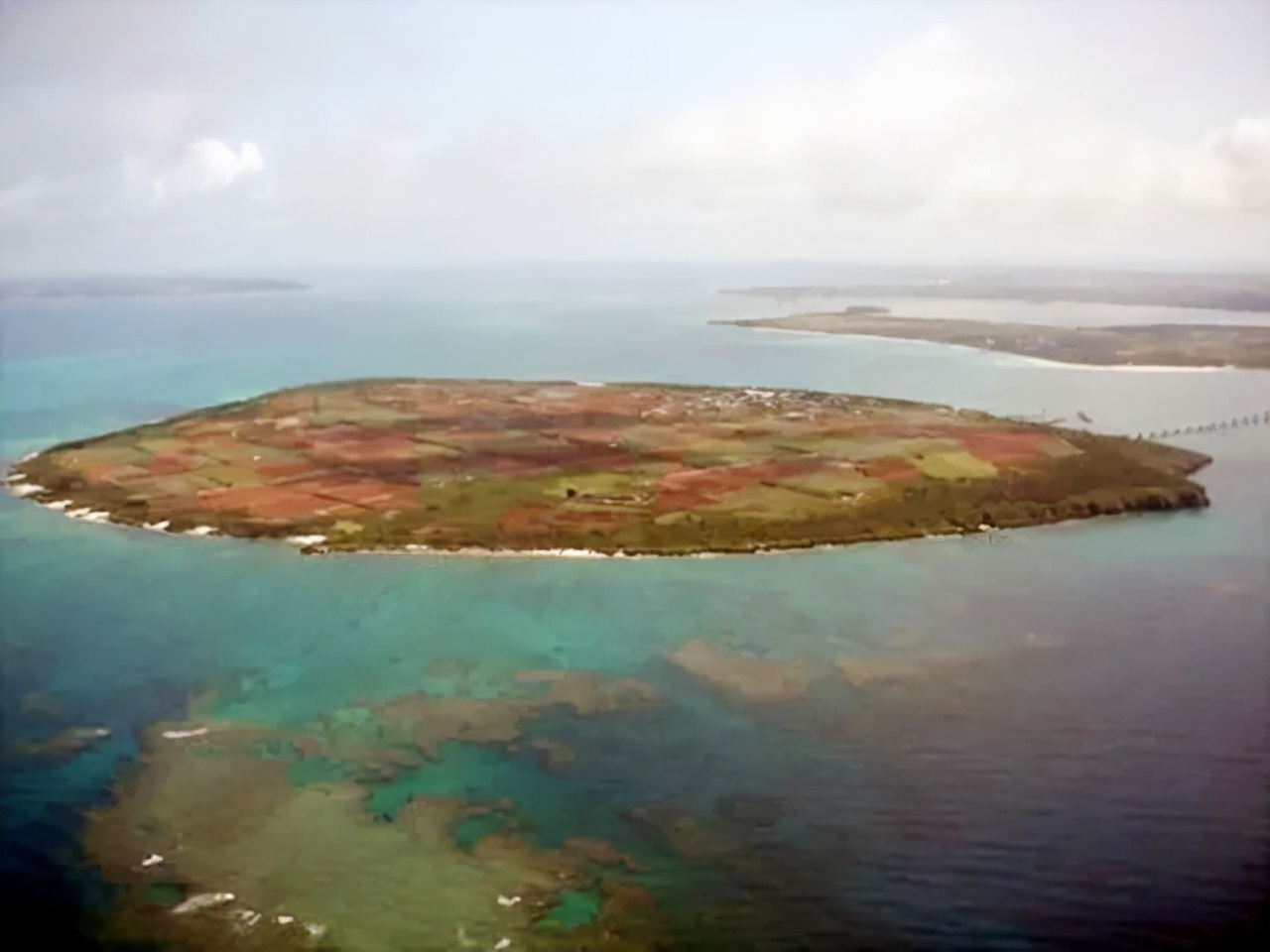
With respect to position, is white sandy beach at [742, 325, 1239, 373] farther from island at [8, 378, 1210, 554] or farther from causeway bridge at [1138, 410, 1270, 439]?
island at [8, 378, 1210, 554]

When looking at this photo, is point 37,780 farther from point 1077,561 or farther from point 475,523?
point 1077,561

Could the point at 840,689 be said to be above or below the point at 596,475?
below

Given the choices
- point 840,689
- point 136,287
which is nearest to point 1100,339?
point 840,689

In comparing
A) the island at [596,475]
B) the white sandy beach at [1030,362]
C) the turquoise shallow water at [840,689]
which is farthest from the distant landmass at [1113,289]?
the island at [596,475]

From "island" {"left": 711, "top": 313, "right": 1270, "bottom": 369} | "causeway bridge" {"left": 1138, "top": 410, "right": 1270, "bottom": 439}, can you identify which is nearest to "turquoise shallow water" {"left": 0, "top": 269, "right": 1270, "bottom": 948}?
"causeway bridge" {"left": 1138, "top": 410, "right": 1270, "bottom": 439}

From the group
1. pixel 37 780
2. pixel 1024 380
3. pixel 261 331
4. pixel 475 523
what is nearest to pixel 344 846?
pixel 37 780

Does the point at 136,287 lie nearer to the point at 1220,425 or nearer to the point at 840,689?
the point at 840,689
